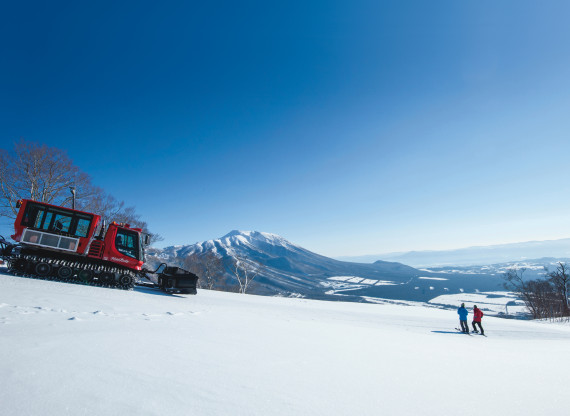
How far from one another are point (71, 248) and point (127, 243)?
220cm

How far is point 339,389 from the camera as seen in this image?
11.3ft

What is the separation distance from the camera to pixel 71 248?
457 inches

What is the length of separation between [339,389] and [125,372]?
2.77 m

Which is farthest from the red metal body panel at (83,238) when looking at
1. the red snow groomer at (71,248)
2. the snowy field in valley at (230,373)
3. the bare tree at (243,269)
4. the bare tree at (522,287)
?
the bare tree at (522,287)

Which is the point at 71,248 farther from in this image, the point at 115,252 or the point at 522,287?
the point at 522,287

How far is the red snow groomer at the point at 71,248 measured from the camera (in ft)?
37.3

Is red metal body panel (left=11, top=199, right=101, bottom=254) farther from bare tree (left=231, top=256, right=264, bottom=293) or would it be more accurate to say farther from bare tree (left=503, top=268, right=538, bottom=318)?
bare tree (left=503, top=268, right=538, bottom=318)

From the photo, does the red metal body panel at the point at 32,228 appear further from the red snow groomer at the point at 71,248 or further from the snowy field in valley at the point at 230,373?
the snowy field in valley at the point at 230,373

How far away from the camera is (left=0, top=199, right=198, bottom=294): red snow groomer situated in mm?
11370

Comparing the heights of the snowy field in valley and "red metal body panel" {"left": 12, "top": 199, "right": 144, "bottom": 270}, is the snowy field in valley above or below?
below

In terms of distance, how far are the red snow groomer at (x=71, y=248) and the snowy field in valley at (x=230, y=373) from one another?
5.73m

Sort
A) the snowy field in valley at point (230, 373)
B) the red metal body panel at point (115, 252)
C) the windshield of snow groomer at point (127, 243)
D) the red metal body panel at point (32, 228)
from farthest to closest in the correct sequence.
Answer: the windshield of snow groomer at point (127, 243), the red metal body panel at point (115, 252), the red metal body panel at point (32, 228), the snowy field in valley at point (230, 373)

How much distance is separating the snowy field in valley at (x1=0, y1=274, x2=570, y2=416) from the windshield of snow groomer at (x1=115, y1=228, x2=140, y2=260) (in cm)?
587

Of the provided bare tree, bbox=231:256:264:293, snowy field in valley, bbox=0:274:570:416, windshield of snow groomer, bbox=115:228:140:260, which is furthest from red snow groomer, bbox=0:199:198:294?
bare tree, bbox=231:256:264:293
